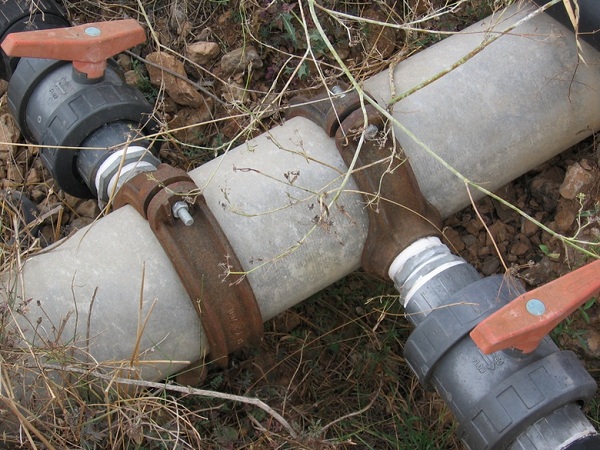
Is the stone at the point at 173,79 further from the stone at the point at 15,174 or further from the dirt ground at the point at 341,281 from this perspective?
the stone at the point at 15,174

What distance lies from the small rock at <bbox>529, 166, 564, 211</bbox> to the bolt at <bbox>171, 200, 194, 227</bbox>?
3.21 feet

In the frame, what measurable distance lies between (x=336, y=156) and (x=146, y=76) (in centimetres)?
82

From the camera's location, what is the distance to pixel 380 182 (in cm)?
153

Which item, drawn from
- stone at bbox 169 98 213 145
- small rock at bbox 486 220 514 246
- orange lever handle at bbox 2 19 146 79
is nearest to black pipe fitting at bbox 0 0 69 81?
orange lever handle at bbox 2 19 146 79

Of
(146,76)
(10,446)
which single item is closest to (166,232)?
(10,446)

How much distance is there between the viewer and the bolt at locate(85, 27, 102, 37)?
1638 millimetres

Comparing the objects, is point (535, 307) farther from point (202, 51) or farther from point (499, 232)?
point (202, 51)

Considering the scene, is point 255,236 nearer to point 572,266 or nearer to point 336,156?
point 336,156

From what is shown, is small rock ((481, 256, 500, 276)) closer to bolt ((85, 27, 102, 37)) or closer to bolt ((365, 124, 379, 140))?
bolt ((365, 124, 379, 140))

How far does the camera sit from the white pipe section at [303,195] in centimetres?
149

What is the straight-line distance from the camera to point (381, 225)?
1.57 m

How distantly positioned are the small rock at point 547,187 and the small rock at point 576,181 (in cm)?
7

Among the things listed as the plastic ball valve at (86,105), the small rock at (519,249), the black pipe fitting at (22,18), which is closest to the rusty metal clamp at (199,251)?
the plastic ball valve at (86,105)

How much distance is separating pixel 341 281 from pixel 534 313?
75 centimetres
